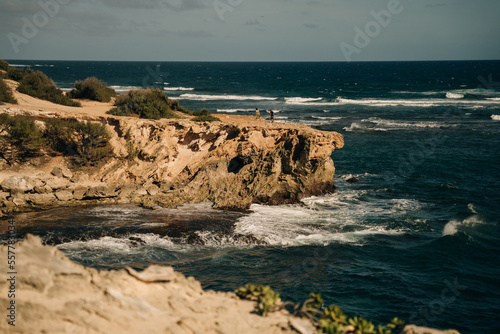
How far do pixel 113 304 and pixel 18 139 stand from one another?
18.5 m

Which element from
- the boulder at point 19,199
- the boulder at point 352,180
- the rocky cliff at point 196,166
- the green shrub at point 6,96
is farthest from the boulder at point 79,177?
the boulder at point 352,180

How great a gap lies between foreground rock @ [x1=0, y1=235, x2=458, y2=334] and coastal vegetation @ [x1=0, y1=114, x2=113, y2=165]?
15645mm

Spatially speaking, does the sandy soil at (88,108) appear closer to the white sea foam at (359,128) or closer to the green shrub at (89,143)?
the green shrub at (89,143)

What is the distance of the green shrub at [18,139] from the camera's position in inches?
829

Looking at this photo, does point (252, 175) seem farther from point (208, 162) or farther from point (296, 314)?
point (296, 314)

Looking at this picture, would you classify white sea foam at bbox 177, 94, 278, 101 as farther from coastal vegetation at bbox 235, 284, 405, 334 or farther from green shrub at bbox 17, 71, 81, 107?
coastal vegetation at bbox 235, 284, 405, 334

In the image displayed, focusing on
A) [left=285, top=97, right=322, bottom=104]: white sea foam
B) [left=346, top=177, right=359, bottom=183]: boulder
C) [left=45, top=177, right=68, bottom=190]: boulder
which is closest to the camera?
[left=45, top=177, right=68, bottom=190]: boulder

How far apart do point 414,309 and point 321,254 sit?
15.1 feet

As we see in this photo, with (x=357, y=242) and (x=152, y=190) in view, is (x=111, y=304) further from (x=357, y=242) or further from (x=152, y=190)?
(x=152, y=190)

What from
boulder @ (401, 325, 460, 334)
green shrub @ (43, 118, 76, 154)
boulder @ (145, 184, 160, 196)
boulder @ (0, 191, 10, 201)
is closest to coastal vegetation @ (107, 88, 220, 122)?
green shrub @ (43, 118, 76, 154)

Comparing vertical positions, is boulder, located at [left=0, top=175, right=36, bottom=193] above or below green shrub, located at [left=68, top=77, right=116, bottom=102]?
below

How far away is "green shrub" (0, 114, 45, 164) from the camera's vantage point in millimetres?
21062
